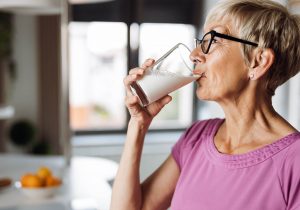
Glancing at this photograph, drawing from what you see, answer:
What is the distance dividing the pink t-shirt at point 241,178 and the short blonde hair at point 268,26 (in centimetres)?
20

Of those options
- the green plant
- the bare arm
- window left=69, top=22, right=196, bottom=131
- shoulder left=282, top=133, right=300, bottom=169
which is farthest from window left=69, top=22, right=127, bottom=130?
shoulder left=282, top=133, right=300, bottom=169

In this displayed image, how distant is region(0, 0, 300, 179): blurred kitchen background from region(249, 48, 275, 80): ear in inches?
86.8

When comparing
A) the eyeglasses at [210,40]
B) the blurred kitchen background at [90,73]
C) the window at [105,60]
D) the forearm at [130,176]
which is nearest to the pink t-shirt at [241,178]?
the forearm at [130,176]

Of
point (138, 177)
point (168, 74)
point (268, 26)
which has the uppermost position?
point (268, 26)

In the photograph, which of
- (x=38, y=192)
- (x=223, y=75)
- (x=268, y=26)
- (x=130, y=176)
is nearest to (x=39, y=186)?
(x=38, y=192)

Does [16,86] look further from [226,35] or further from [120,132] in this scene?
[226,35]

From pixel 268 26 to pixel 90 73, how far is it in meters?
3.00

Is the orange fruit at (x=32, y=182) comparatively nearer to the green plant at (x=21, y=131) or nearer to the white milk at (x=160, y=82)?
the white milk at (x=160, y=82)

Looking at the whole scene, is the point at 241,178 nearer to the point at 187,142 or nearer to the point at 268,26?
the point at 187,142

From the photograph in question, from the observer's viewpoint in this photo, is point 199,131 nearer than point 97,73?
Yes

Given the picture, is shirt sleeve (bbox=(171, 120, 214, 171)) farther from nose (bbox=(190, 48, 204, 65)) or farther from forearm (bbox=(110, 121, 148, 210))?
nose (bbox=(190, 48, 204, 65))

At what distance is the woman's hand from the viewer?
1.01 metres

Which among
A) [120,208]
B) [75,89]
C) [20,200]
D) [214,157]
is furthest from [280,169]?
[75,89]

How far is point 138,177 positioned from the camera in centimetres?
116
